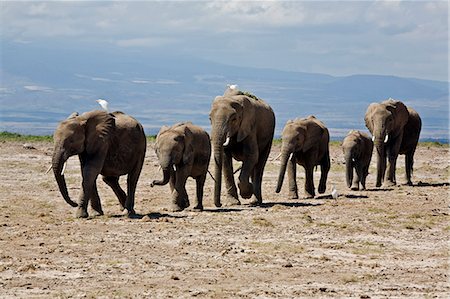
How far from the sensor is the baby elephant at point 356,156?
104 ft

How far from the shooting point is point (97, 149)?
890 inches

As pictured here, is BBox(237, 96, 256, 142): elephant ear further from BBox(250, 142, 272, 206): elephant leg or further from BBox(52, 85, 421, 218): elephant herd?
BBox(250, 142, 272, 206): elephant leg

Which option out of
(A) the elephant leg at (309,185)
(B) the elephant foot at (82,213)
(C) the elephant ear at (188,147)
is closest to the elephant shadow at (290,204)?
(A) the elephant leg at (309,185)

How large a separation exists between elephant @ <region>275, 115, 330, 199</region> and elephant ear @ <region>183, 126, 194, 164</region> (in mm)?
4200

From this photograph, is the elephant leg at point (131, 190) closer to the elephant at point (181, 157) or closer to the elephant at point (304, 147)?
the elephant at point (181, 157)

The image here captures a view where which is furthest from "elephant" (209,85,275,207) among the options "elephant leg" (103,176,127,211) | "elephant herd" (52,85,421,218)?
"elephant leg" (103,176,127,211)

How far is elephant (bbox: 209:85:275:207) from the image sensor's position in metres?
25.6

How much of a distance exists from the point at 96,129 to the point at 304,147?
795cm

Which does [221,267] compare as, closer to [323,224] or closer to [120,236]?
[120,236]

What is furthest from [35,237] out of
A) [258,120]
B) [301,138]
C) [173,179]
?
[301,138]

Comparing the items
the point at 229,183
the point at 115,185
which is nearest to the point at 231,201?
the point at 229,183

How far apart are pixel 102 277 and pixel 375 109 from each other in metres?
17.6

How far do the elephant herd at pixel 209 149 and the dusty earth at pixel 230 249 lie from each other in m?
0.55

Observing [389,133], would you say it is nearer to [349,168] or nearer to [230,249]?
[349,168]
